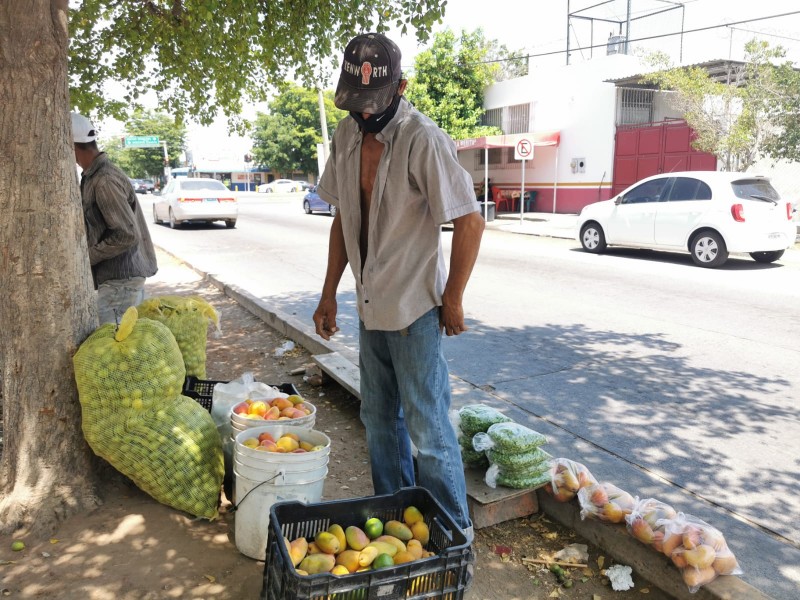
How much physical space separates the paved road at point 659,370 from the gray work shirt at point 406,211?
1941 millimetres

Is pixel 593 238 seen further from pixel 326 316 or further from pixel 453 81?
pixel 453 81

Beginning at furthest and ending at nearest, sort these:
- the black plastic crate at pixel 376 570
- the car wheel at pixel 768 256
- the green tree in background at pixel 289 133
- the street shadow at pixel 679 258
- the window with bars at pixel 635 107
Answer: the green tree in background at pixel 289 133
the window with bars at pixel 635 107
the car wheel at pixel 768 256
the street shadow at pixel 679 258
the black plastic crate at pixel 376 570

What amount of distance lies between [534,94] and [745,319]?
19092 mm

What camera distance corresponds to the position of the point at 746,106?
50.0 ft

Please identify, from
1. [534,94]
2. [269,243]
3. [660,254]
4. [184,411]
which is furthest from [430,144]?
[534,94]

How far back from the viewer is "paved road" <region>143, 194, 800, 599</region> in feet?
11.9

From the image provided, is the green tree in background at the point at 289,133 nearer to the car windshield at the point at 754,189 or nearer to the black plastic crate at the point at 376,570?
the car windshield at the point at 754,189

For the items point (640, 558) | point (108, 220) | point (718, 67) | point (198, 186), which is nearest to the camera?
point (640, 558)

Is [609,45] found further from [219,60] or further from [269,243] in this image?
[219,60]

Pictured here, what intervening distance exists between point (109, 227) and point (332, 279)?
1836 millimetres

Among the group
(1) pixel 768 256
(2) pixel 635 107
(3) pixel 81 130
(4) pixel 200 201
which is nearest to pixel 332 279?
(3) pixel 81 130

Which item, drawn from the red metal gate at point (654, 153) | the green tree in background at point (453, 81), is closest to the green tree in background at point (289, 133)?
the green tree in background at point (453, 81)

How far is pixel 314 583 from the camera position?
202 cm

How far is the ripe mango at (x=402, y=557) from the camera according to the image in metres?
2.29
